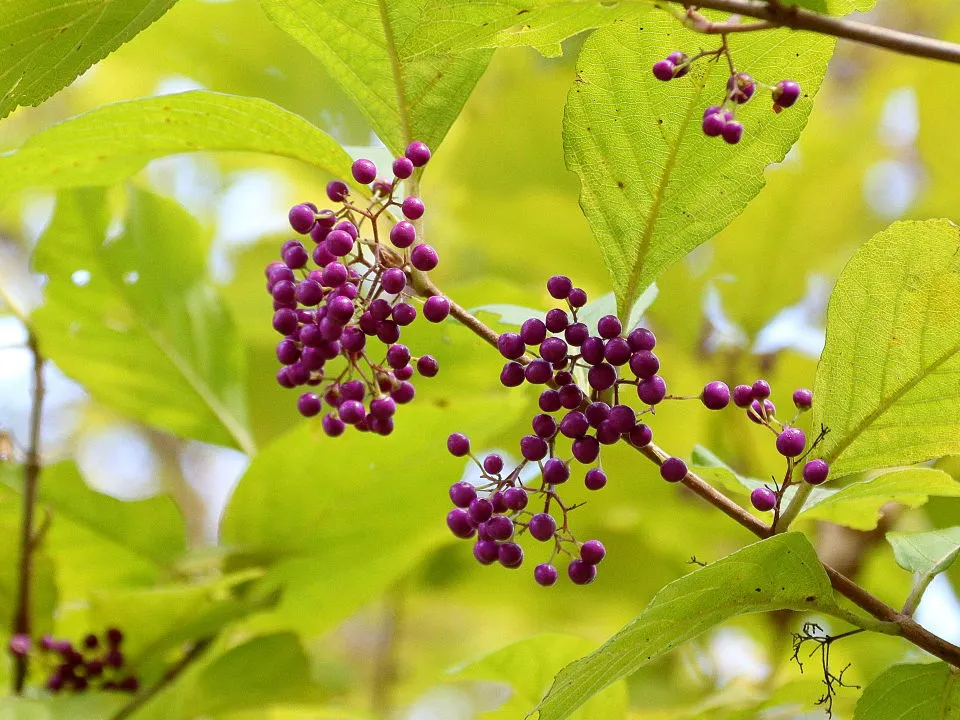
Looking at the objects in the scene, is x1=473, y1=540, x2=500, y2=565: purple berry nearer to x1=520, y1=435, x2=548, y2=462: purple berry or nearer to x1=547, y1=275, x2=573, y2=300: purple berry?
x1=520, y1=435, x2=548, y2=462: purple berry

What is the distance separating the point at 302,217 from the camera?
2.98 feet

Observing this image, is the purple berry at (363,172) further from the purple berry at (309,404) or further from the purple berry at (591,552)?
the purple berry at (591,552)

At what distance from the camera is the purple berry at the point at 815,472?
84cm

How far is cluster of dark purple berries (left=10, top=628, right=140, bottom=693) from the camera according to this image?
52.0 inches

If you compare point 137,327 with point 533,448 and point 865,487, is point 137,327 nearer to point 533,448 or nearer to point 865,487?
point 533,448

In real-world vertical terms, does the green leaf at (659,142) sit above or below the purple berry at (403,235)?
above

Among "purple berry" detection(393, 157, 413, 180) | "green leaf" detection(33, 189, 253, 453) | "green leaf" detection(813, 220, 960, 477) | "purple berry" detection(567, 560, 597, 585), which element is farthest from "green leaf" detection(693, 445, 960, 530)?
"green leaf" detection(33, 189, 253, 453)

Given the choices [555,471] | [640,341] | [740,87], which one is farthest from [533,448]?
[740,87]

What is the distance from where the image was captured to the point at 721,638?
2223 millimetres

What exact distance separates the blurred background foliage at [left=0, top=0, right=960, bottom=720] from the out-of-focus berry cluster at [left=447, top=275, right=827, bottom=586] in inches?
12.5

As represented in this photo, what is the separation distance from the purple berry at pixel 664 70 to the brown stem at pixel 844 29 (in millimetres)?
155

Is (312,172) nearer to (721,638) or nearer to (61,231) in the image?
(61,231)

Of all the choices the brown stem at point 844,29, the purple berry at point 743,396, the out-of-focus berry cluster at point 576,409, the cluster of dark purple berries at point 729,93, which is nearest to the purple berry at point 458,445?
the out-of-focus berry cluster at point 576,409

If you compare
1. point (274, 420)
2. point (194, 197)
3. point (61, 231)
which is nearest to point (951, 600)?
point (274, 420)
